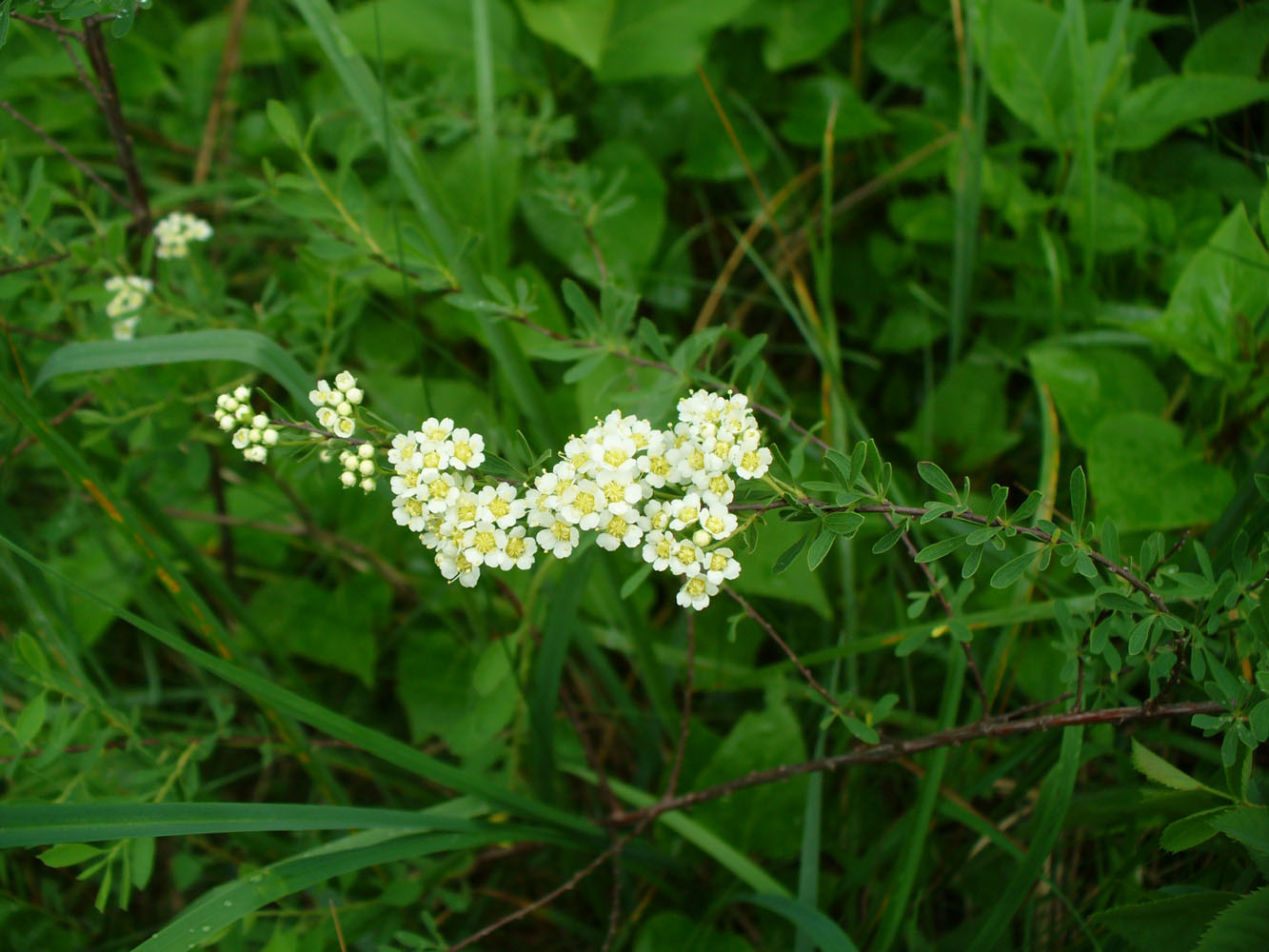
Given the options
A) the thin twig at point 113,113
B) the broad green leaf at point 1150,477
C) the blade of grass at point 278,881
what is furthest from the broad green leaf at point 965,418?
the thin twig at point 113,113

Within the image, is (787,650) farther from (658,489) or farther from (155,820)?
(155,820)

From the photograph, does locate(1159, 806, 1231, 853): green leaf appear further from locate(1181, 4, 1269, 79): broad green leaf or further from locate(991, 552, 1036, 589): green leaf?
locate(1181, 4, 1269, 79): broad green leaf

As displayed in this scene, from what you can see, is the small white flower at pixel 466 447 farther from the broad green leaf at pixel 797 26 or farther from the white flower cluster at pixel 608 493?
the broad green leaf at pixel 797 26

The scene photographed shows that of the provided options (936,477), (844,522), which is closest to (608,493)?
(844,522)

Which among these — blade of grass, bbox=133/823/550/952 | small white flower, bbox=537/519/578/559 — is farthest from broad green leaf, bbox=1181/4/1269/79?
blade of grass, bbox=133/823/550/952

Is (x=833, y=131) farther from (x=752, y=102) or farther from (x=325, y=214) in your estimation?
(x=325, y=214)
